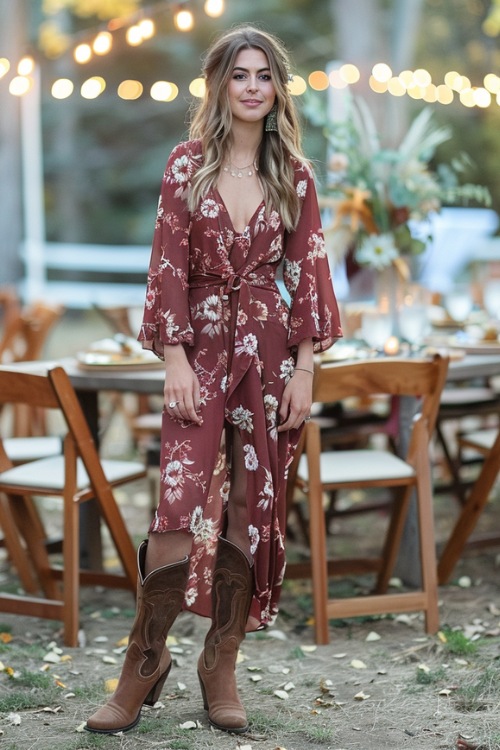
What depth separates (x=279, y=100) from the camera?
2.88m

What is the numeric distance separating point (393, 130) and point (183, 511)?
655 cm

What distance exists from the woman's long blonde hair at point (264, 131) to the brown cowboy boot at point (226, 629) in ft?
2.98

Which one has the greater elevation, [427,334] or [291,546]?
[427,334]

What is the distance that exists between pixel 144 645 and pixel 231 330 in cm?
85

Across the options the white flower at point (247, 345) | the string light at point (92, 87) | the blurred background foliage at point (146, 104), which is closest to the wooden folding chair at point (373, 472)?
the white flower at point (247, 345)

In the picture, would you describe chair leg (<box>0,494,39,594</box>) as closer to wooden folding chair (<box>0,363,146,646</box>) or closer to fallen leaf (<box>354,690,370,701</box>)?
wooden folding chair (<box>0,363,146,646</box>)

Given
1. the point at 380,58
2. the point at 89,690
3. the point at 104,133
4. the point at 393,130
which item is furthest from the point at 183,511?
the point at 104,133

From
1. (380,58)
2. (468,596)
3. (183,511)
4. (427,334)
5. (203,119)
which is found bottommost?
(468,596)

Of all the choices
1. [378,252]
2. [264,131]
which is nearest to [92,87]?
[378,252]

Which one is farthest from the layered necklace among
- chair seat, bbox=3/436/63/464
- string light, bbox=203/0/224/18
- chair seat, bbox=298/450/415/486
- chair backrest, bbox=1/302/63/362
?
chair backrest, bbox=1/302/63/362

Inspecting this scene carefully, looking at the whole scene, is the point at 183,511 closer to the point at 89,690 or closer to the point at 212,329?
the point at 212,329

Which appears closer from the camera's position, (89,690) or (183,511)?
(183,511)

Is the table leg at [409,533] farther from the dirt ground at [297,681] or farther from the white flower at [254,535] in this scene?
the white flower at [254,535]

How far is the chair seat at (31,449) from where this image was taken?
4.32 metres
